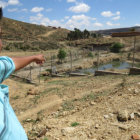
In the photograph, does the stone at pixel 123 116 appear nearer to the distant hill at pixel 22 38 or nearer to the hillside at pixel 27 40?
the distant hill at pixel 22 38

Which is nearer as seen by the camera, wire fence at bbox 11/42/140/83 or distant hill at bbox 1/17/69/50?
wire fence at bbox 11/42/140/83

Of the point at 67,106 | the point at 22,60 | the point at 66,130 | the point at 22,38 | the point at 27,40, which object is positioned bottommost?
the point at 67,106

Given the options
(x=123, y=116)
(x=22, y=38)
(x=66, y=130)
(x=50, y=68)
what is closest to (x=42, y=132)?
(x=66, y=130)

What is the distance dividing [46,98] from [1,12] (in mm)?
6128

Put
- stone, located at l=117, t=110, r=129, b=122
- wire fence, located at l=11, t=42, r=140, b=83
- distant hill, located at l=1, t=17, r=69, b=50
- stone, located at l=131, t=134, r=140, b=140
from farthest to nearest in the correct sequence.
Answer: distant hill, located at l=1, t=17, r=69, b=50 → wire fence, located at l=11, t=42, r=140, b=83 → stone, located at l=117, t=110, r=129, b=122 → stone, located at l=131, t=134, r=140, b=140

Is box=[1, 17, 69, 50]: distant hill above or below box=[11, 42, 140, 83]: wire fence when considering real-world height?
above

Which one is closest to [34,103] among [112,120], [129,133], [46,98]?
[46,98]

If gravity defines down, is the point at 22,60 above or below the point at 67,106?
above

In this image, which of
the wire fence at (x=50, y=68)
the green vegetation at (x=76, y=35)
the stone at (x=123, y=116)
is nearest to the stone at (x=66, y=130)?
the stone at (x=123, y=116)

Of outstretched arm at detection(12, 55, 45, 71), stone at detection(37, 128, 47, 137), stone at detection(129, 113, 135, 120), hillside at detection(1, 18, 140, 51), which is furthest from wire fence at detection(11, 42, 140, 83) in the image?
hillside at detection(1, 18, 140, 51)

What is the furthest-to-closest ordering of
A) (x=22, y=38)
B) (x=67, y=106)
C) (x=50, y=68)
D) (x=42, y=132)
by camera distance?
(x=22, y=38), (x=50, y=68), (x=67, y=106), (x=42, y=132)

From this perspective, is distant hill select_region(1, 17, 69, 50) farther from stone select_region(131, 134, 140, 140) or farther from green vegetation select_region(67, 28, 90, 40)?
stone select_region(131, 134, 140, 140)

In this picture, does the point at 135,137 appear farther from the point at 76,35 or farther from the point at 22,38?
the point at 76,35

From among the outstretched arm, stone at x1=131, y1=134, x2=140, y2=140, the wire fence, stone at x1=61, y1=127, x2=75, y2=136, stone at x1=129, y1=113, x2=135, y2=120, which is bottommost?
the wire fence
